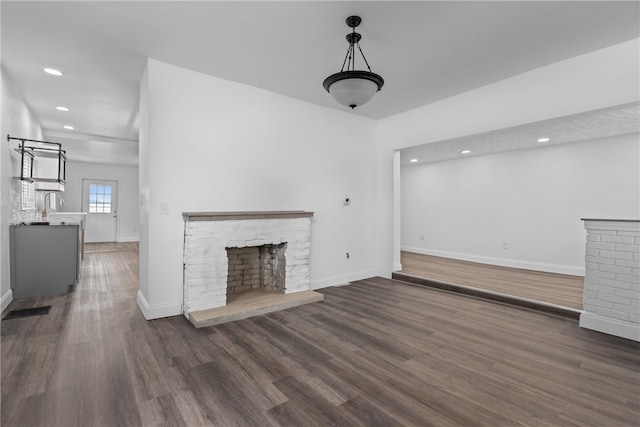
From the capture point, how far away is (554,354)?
260cm

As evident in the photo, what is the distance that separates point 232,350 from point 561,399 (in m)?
2.40

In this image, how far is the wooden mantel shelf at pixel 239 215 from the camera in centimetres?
337

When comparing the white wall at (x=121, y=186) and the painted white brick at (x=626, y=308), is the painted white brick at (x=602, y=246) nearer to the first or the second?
the painted white brick at (x=626, y=308)

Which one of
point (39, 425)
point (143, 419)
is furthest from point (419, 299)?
point (39, 425)

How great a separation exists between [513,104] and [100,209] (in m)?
11.4

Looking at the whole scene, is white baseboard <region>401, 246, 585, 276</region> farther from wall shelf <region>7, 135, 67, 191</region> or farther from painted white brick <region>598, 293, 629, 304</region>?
wall shelf <region>7, 135, 67, 191</region>

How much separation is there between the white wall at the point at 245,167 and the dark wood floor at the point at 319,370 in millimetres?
863

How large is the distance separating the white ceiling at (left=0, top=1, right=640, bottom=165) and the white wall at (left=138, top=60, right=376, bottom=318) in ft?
1.13

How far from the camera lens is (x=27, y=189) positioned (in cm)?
462

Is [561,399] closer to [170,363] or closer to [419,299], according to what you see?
[419,299]

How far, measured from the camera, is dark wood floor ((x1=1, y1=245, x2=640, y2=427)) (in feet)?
5.97

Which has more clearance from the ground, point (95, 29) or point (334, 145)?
point (95, 29)

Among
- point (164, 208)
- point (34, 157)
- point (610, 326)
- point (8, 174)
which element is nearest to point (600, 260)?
point (610, 326)

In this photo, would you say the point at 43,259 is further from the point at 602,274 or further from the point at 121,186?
the point at 121,186
